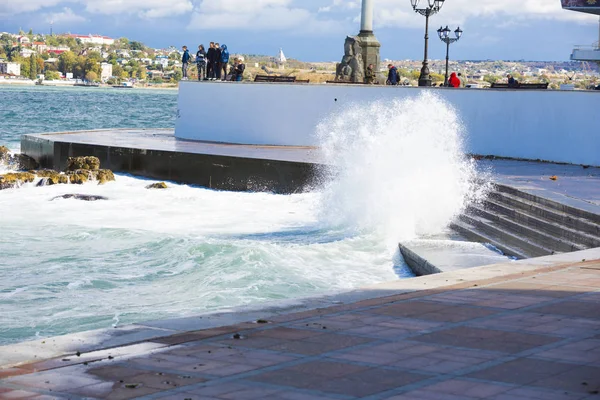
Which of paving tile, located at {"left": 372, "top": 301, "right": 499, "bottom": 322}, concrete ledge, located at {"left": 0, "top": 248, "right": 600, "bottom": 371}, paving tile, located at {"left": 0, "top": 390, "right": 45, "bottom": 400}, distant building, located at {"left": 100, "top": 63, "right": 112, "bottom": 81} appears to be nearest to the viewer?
paving tile, located at {"left": 0, "top": 390, "right": 45, "bottom": 400}

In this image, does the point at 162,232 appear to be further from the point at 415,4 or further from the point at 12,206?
the point at 415,4

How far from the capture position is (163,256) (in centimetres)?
1297

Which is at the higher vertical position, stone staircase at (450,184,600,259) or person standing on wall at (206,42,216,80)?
person standing on wall at (206,42,216,80)

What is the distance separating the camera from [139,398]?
454 cm

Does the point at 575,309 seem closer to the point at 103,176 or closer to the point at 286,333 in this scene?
the point at 286,333

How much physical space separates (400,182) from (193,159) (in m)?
7.29

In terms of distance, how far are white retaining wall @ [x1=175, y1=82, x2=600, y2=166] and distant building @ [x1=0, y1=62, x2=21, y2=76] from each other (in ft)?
589

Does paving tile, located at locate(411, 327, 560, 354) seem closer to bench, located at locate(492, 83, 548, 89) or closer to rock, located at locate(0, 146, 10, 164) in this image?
bench, located at locate(492, 83, 548, 89)

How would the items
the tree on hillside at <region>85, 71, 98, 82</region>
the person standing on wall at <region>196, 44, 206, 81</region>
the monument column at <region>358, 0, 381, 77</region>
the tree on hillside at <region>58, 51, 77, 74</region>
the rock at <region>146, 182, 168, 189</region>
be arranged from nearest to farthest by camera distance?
the rock at <region>146, 182, 168, 189</region> → the monument column at <region>358, 0, 381, 77</region> → the person standing on wall at <region>196, 44, 206, 81</region> → the tree on hillside at <region>85, 71, 98, 82</region> → the tree on hillside at <region>58, 51, 77, 74</region>

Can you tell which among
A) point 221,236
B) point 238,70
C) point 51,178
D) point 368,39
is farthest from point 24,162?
point 221,236

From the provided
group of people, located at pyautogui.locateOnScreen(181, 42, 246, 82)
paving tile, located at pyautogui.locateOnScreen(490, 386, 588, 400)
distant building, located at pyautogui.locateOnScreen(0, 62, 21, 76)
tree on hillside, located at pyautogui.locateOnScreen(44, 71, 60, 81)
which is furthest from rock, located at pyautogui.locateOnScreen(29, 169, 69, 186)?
distant building, located at pyautogui.locateOnScreen(0, 62, 21, 76)

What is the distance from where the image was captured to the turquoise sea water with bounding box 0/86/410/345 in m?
9.83

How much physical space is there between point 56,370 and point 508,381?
241 cm

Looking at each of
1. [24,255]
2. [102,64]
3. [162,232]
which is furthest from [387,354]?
[102,64]
